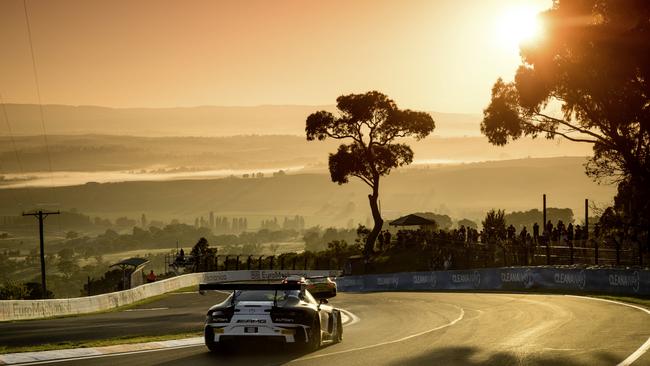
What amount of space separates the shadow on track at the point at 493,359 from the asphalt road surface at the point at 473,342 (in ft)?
0.05

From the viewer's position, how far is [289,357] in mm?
15711

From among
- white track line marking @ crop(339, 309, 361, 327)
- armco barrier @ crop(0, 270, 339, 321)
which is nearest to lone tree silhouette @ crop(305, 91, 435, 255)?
armco barrier @ crop(0, 270, 339, 321)

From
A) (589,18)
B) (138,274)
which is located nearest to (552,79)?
(589,18)

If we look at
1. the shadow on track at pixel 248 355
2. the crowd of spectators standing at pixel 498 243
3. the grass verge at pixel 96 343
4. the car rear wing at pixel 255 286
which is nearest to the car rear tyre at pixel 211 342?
the shadow on track at pixel 248 355

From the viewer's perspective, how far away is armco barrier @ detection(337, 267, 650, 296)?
125 feet

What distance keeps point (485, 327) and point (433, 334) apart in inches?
77.9

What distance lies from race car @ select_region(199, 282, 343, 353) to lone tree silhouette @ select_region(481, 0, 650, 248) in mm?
30166

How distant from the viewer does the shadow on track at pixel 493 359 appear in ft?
47.3

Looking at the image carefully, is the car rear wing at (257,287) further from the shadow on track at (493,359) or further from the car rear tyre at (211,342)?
the shadow on track at (493,359)

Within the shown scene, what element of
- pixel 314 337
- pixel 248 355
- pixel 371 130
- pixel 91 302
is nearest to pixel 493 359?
pixel 314 337

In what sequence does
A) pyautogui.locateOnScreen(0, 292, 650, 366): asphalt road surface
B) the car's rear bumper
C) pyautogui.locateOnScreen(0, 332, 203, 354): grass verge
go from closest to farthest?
pyautogui.locateOnScreen(0, 292, 650, 366): asphalt road surface, the car's rear bumper, pyautogui.locateOnScreen(0, 332, 203, 354): grass verge

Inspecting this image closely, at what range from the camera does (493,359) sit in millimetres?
14859

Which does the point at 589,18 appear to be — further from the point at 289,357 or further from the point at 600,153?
the point at 289,357

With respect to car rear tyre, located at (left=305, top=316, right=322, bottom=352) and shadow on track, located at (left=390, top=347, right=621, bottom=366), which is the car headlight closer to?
car rear tyre, located at (left=305, top=316, right=322, bottom=352)
